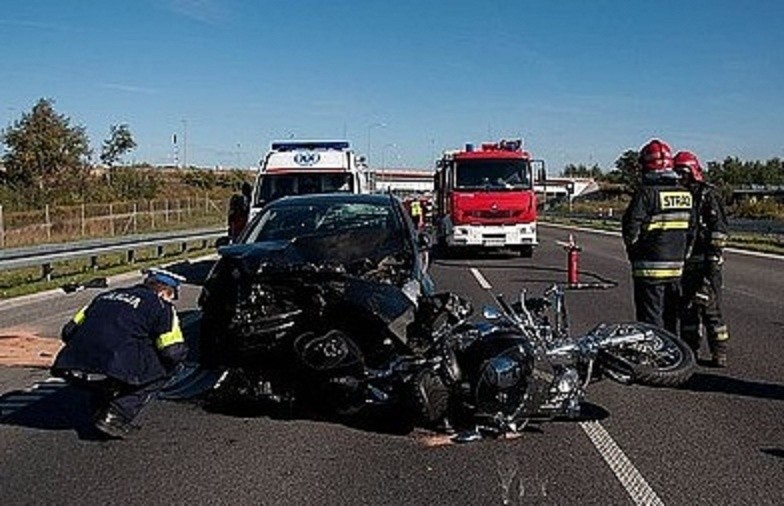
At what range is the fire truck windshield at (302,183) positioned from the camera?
20031 mm

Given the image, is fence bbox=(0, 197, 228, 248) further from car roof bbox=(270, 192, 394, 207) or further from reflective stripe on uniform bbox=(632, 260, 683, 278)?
reflective stripe on uniform bbox=(632, 260, 683, 278)

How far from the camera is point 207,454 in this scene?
6.65 m

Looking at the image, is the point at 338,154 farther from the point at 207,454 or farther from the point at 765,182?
the point at 765,182

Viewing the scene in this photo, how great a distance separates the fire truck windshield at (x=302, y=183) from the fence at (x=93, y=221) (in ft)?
29.2

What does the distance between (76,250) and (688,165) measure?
15.1m

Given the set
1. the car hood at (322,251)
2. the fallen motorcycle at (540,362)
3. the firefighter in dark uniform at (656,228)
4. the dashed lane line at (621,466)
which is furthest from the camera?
the firefighter in dark uniform at (656,228)

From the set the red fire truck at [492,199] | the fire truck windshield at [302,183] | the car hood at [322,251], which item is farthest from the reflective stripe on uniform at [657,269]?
the red fire truck at [492,199]

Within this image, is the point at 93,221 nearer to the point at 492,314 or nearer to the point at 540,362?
the point at 492,314

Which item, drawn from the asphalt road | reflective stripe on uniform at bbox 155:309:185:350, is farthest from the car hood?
the asphalt road

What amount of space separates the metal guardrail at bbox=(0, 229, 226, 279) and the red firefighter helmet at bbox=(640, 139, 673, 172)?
12.7m

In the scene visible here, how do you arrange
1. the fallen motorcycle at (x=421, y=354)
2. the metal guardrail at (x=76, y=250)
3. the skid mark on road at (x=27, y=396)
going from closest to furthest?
the fallen motorcycle at (x=421, y=354) → the skid mark on road at (x=27, y=396) → the metal guardrail at (x=76, y=250)

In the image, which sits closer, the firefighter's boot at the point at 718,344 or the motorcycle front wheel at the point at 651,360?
the motorcycle front wheel at the point at 651,360

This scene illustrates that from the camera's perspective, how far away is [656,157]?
28.3 ft

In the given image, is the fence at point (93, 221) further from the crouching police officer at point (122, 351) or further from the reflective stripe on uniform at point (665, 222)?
the reflective stripe on uniform at point (665, 222)
